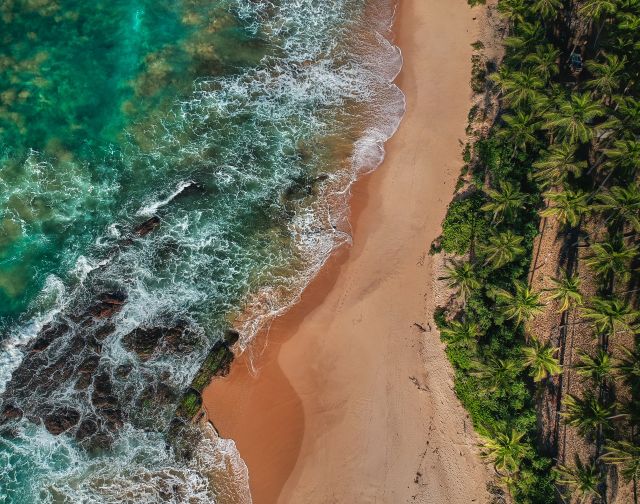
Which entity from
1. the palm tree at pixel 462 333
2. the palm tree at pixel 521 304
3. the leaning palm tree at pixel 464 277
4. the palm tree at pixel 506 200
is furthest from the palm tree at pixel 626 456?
the palm tree at pixel 506 200

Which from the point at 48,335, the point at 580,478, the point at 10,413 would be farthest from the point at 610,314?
the point at 10,413

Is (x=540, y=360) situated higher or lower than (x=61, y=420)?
higher

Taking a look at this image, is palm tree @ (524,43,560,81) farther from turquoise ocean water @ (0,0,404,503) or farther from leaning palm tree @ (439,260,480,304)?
leaning palm tree @ (439,260,480,304)

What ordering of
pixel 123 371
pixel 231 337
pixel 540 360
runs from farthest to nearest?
pixel 231 337 → pixel 123 371 → pixel 540 360

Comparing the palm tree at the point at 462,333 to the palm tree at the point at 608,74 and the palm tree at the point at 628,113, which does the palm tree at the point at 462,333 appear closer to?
the palm tree at the point at 628,113

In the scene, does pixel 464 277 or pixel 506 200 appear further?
pixel 506 200

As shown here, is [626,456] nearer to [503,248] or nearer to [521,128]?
[503,248]
